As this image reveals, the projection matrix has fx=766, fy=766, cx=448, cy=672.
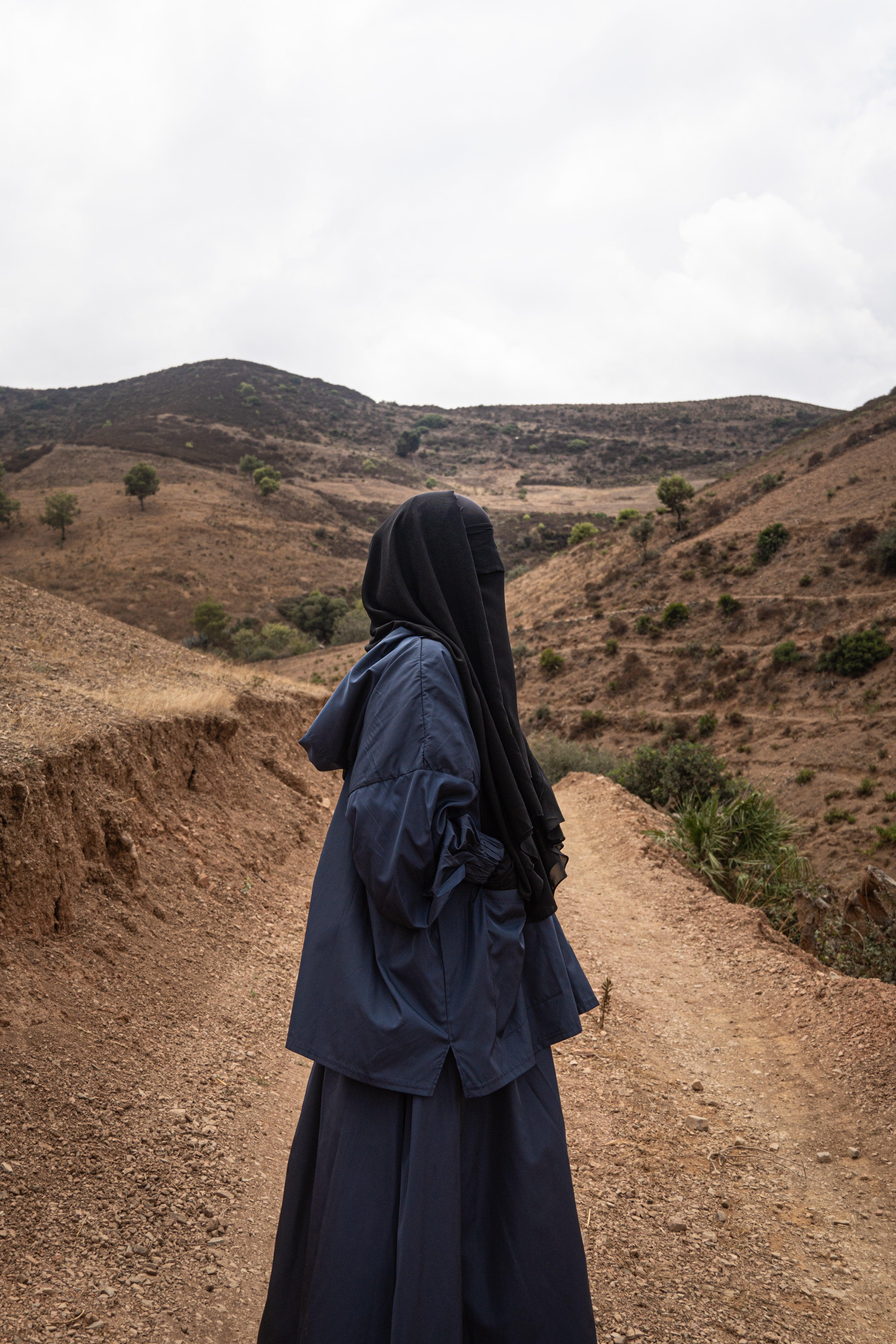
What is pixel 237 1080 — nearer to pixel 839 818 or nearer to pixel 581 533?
pixel 839 818

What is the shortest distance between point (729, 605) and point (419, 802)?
27015mm

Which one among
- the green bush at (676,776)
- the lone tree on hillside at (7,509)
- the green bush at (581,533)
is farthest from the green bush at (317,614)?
the green bush at (676,776)

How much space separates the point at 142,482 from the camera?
49.0m

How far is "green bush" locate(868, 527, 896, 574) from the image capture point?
24.0m

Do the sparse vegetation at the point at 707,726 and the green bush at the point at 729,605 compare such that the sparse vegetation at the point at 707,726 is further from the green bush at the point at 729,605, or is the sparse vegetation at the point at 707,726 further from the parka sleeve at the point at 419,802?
the parka sleeve at the point at 419,802

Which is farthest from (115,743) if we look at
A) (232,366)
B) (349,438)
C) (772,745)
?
(232,366)

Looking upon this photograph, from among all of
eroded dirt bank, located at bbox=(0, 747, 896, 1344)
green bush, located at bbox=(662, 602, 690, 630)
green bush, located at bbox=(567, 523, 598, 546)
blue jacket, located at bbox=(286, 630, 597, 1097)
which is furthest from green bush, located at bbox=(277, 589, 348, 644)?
blue jacket, located at bbox=(286, 630, 597, 1097)

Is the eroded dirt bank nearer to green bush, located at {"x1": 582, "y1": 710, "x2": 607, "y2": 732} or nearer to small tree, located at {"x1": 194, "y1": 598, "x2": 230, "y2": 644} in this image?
green bush, located at {"x1": 582, "y1": 710, "x2": 607, "y2": 732}

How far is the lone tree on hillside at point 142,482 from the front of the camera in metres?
49.0

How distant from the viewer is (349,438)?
84312mm

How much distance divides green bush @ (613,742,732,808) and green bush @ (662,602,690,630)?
15.6 meters

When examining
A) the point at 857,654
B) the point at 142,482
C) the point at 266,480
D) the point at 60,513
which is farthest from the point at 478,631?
the point at 266,480

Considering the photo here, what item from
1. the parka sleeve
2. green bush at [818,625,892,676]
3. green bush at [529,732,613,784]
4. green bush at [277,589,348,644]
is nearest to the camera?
the parka sleeve

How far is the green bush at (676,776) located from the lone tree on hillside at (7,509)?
43.7 meters
